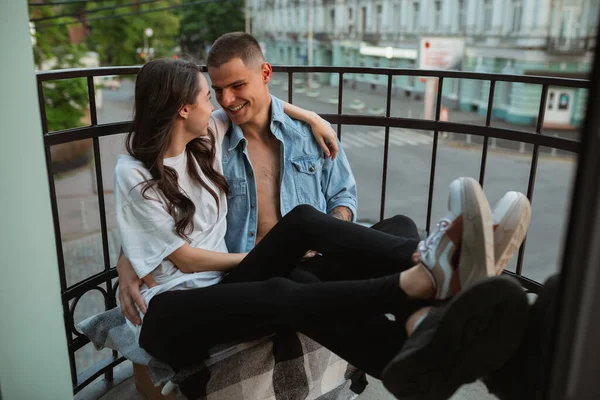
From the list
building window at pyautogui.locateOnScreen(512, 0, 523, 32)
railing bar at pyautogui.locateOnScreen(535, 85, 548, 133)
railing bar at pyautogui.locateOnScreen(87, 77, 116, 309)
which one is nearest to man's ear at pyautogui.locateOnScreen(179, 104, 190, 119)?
railing bar at pyautogui.locateOnScreen(87, 77, 116, 309)

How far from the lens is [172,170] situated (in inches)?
74.8

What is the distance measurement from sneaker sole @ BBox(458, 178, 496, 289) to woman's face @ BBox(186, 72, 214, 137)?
0.97 m

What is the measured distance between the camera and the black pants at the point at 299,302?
1.49 meters

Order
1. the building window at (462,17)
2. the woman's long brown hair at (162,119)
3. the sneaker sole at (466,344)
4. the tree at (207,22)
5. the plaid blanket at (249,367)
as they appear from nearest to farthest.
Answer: the sneaker sole at (466,344) → the plaid blanket at (249,367) → the woman's long brown hair at (162,119) → the building window at (462,17) → the tree at (207,22)

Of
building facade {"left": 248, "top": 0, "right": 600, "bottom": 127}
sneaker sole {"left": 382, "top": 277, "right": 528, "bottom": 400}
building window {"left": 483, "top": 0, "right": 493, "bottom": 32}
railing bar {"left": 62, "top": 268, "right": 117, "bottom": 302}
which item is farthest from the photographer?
building window {"left": 483, "top": 0, "right": 493, "bottom": 32}

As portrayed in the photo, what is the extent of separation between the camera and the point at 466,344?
4.09ft

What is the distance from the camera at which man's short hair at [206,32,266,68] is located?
214 cm

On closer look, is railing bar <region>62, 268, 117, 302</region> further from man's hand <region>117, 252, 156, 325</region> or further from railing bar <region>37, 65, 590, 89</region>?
railing bar <region>37, 65, 590, 89</region>

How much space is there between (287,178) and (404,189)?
18.9 m

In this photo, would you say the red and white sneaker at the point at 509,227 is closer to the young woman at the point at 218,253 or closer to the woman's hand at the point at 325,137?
the young woman at the point at 218,253

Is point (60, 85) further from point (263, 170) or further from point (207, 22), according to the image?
point (207, 22)

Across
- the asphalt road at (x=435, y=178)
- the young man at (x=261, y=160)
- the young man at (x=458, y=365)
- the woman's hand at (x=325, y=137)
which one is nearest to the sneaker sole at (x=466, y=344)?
the young man at (x=458, y=365)

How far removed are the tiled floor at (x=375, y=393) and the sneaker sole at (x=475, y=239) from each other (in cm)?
98

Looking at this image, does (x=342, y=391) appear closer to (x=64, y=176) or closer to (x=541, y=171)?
(x=64, y=176)
